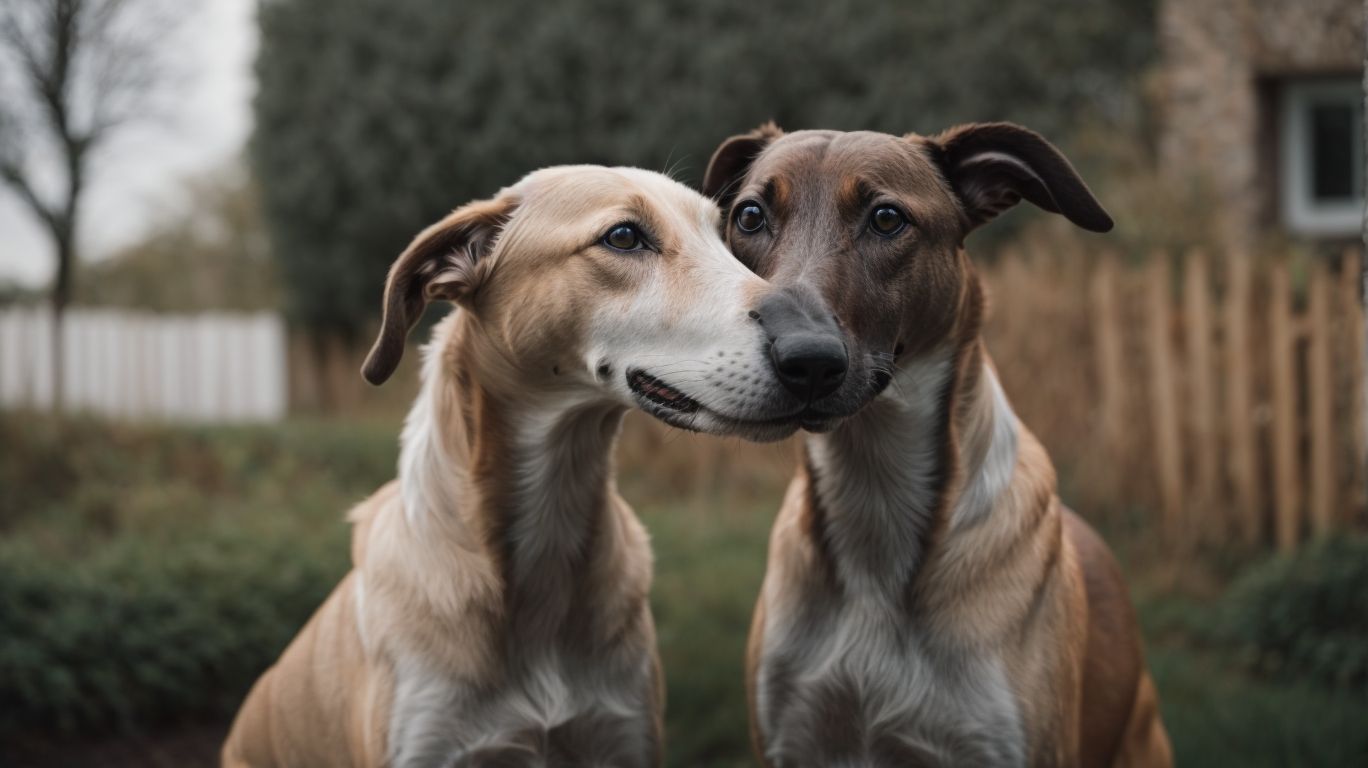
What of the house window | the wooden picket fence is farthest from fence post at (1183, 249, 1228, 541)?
the house window

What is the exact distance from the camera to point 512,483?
3201mm

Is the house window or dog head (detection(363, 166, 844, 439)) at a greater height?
the house window

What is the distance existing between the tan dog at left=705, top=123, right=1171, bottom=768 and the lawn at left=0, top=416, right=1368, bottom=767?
32 cm

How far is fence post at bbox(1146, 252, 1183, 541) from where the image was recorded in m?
7.46

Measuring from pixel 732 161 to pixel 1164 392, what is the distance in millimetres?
4933

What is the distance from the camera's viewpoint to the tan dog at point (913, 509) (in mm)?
2959

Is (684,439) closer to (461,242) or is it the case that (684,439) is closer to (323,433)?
(323,433)

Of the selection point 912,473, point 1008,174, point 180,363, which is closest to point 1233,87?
point 1008,174

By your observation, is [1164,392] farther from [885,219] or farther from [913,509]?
[885,219]

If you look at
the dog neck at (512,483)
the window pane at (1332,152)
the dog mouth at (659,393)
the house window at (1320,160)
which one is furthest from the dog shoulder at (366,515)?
the window pane at (1332,152)

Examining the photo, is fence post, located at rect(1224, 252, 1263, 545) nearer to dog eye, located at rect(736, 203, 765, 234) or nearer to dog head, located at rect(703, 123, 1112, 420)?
dog head, located at rect(703, 123, 1112, 420)

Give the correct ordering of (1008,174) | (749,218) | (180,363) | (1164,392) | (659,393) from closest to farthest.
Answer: (659,393), (749,218), (1008,174), (1164,392), (180,363)

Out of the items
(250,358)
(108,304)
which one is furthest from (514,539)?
(108,304)

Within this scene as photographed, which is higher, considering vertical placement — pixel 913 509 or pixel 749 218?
pixel 749 218
